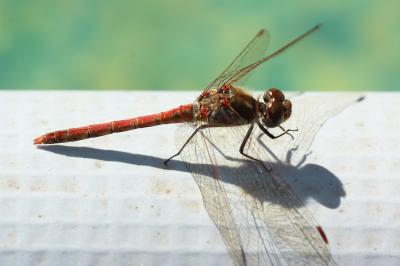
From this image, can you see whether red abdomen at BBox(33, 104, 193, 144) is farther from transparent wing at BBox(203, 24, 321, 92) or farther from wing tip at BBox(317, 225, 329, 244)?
wing tip at BBox(317, 225, 329, 244)

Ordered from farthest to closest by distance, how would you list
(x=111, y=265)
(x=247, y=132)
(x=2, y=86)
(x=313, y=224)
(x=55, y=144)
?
(x=2, y=86), (x=247, y=132), (x=55, y=144), (x=313, y=224), (x=111, y=265)

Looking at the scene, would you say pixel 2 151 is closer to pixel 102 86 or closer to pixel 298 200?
pixel 298 200

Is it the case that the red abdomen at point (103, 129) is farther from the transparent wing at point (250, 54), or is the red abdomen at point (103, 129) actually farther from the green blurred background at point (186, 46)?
the green blurred background at point (186, 46)

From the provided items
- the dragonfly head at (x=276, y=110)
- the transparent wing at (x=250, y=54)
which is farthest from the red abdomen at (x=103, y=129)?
the transparent wing at (x=250, y=54)

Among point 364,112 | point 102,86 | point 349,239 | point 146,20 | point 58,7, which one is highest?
point 58,7

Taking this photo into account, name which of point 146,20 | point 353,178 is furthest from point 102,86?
point 353,178

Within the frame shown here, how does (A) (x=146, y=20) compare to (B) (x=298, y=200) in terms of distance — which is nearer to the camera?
(B) (x=298, y=200)

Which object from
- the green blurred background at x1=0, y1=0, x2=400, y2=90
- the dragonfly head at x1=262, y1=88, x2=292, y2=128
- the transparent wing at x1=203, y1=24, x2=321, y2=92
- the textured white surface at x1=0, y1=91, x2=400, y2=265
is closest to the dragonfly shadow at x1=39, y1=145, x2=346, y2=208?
the textured white surface at x1=0, y1=91, x2=400, y2=265

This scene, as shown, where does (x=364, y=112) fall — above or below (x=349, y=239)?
above
